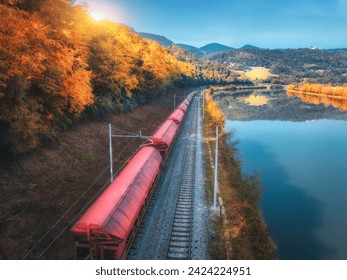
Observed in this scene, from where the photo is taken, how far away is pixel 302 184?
37.7 metres

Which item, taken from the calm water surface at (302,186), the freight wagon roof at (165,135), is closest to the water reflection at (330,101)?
the calm water surface at (302,186)

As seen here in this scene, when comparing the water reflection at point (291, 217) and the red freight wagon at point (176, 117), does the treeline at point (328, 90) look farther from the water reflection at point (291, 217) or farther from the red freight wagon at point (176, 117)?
the water reflection at point (291, 217)

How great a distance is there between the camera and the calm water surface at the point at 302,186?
83.5ft

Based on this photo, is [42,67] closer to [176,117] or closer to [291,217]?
[291,217]

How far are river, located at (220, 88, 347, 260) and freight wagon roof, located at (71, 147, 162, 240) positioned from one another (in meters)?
12.9

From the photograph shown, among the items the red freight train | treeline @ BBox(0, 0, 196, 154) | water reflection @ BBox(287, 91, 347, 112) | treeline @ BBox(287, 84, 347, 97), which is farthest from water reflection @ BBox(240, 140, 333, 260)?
treeline @ BBox(287, 84, 347, 97)

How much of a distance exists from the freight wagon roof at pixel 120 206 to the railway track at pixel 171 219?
224 centimetres

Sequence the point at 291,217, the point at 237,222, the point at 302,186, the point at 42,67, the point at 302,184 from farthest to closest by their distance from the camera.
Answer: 1. the point at 302,184
2. the point at 302,186
3. the point at 291,217
4. the point at 237,222
5. the point at 42,67

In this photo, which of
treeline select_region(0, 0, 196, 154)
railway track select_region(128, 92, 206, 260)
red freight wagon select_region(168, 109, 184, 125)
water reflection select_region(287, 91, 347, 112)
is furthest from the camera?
water reflection select_region(287, 91, 347, 112)

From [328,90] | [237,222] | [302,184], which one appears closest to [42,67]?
[237,222]

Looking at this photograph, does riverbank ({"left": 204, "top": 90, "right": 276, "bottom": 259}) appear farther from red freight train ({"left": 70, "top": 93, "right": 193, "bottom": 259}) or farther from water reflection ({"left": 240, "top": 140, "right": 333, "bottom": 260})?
red freight train ({"left": 70, "top": 93, "right": 193, "bottom": 259})

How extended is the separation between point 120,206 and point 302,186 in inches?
1126

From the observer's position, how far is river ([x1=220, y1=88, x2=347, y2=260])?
25484 millimetres

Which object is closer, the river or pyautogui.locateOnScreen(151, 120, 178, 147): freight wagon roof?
the river
